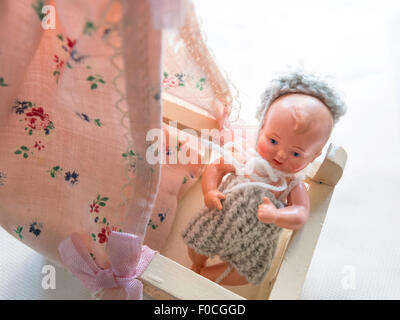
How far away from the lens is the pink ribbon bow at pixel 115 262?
58 cm

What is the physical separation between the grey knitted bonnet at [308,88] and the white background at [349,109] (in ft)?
0.14

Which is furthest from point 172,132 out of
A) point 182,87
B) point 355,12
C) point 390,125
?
point 355,12

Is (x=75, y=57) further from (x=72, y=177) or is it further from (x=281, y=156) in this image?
→ (x=281, y=156)

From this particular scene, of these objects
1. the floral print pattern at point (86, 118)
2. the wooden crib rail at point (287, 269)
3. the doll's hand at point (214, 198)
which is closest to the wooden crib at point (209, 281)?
the wooden crib rail at point (287, 269)

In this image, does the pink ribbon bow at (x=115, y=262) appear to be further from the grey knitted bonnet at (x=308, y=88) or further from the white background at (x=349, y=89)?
the white background at (x=349, y=89)

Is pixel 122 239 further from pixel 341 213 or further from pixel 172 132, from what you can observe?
pixel 341 213

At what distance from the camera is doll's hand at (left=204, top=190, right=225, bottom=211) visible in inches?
27.7

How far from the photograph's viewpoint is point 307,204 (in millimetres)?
715

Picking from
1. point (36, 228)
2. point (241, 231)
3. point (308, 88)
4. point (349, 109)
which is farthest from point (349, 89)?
point (36, 228)

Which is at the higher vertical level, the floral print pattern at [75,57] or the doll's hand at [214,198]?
the floral print pattern at [75,57]

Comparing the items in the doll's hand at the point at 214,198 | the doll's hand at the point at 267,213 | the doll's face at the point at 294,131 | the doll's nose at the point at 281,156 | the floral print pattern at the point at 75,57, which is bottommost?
the doll's hand at the point at 214,198

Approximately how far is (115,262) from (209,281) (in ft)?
0.50

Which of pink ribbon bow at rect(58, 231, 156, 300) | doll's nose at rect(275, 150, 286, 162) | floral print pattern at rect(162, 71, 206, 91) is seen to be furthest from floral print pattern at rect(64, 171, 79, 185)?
doll's nose at rect(275, 150, 286, 162)
